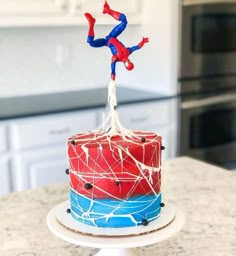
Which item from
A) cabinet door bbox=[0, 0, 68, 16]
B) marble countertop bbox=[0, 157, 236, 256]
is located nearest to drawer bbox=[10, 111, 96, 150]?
cabinet door bbox=[0, 0, 68, 16]

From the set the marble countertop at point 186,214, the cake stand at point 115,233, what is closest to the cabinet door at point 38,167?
the marble countertop at point 186,214

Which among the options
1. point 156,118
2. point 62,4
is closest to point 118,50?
point 62,4

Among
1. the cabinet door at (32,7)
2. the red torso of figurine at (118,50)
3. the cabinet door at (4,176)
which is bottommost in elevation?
the cabinet door at (4,176)

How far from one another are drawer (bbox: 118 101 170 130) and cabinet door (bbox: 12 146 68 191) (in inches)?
17.2

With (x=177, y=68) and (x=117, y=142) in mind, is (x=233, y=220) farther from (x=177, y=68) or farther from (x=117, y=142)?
(x=177, y=68)

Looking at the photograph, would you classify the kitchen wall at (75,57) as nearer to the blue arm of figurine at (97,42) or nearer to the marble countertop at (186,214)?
the marble countertop at (186,214)

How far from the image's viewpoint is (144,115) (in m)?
2.69

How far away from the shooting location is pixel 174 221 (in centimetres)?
81

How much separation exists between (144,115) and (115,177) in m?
1.96

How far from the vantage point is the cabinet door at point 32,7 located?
7.65 feet

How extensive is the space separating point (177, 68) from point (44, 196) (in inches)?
66.9

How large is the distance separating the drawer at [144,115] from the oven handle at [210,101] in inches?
5.2

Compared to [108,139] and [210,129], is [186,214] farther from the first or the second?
[210,129]

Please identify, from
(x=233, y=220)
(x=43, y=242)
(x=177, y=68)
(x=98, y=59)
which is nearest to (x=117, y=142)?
(x=43, y=242)
